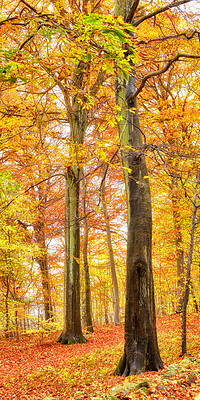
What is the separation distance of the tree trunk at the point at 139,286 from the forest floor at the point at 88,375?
0.29 m

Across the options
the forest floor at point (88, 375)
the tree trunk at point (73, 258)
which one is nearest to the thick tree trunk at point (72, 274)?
the tree trunk at point (73, 258)

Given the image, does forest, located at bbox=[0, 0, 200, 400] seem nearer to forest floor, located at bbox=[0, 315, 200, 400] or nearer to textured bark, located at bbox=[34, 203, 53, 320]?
forest floor, located at bbox=[0, 315, 200, 400]

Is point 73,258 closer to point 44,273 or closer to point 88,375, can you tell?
point 88,375

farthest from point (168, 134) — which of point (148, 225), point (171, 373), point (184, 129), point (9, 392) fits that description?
point (9, 392)

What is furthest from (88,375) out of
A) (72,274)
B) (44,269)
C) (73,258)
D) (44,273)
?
(44,269)

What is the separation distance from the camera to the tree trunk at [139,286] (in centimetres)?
437

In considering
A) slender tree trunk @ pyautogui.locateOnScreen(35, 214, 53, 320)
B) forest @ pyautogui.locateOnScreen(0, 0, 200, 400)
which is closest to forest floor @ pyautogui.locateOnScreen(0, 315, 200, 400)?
forest @ pyautogui.locateOnScreen(0, 0, 200, 400)

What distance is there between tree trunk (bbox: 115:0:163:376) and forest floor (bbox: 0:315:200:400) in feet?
0.94

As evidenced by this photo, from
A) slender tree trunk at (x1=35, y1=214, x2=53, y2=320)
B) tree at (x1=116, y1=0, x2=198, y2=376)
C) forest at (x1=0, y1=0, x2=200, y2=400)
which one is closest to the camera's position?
forest at (x1=0, y1=0, x2=200, y2=400)

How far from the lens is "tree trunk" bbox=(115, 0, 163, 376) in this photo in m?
4.37

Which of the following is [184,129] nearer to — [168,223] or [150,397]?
[168,223]

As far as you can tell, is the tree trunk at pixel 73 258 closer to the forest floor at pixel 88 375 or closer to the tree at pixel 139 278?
the forest floor at pixel 88 375

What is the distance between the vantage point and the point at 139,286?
14.8ft

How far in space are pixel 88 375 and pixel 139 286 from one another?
81.4 inches
